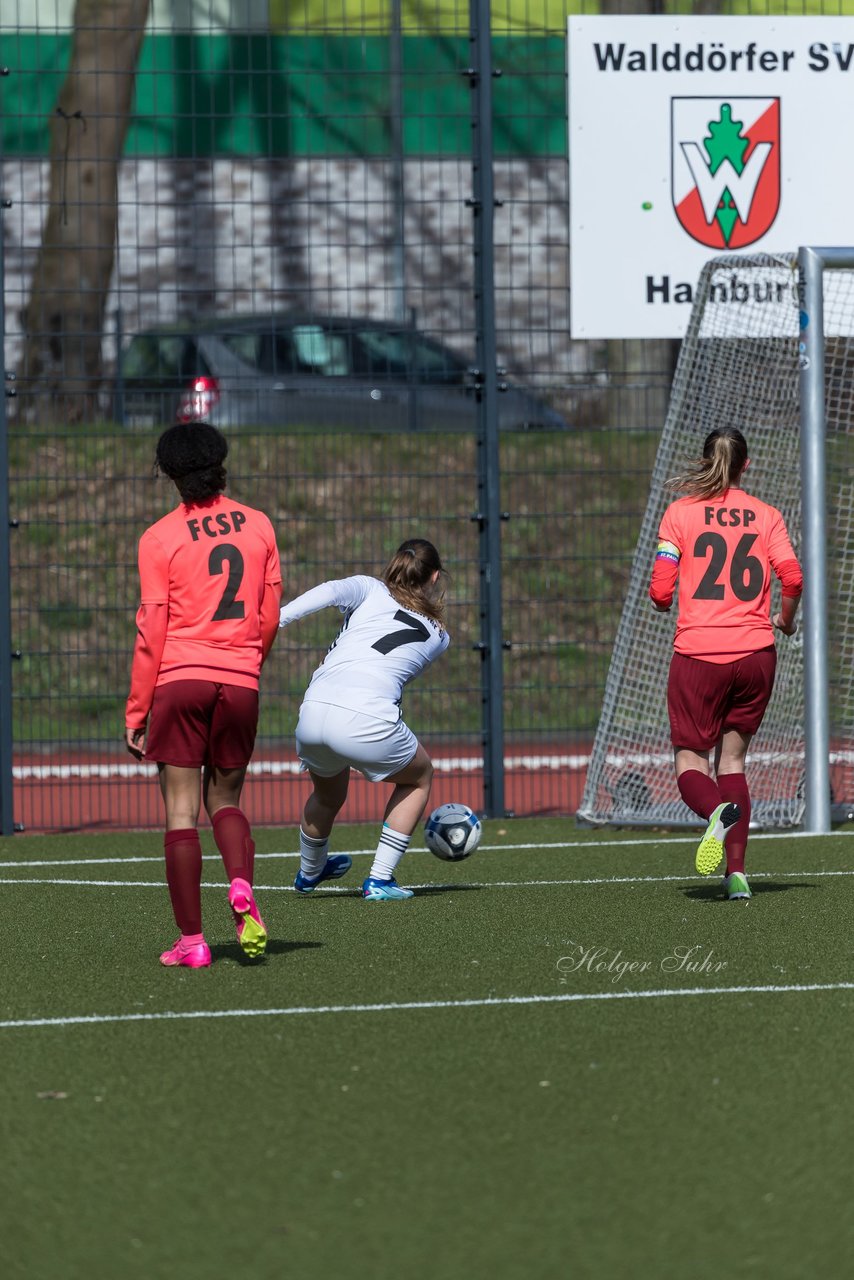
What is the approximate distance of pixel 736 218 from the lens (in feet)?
34.7


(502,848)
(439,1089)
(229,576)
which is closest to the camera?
(439,1089)

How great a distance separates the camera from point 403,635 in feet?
24.8

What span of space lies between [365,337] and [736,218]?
2111 mm

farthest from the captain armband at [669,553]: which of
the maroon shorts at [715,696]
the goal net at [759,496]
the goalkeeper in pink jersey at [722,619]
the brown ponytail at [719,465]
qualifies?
the goal net at [759,496]

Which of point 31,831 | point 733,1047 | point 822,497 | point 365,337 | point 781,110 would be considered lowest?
point 31,831

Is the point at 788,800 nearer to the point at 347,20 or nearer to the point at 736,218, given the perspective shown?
the point at 736,218

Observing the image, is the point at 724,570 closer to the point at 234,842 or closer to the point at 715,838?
the point at 715,838

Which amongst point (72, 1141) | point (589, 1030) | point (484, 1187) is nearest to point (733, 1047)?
point (589, 1030)

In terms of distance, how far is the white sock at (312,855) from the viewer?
7.67m

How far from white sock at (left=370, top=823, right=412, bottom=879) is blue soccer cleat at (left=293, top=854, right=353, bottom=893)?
160 mm

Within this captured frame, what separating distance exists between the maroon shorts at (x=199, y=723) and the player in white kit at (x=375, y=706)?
4.41 ft

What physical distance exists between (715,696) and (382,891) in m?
1.50

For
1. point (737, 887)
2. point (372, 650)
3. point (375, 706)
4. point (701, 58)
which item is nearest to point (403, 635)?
point (372, 650)

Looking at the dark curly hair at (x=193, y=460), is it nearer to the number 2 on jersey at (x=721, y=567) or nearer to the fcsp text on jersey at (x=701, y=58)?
the number 2 on jersey at (x=721, y=567)
